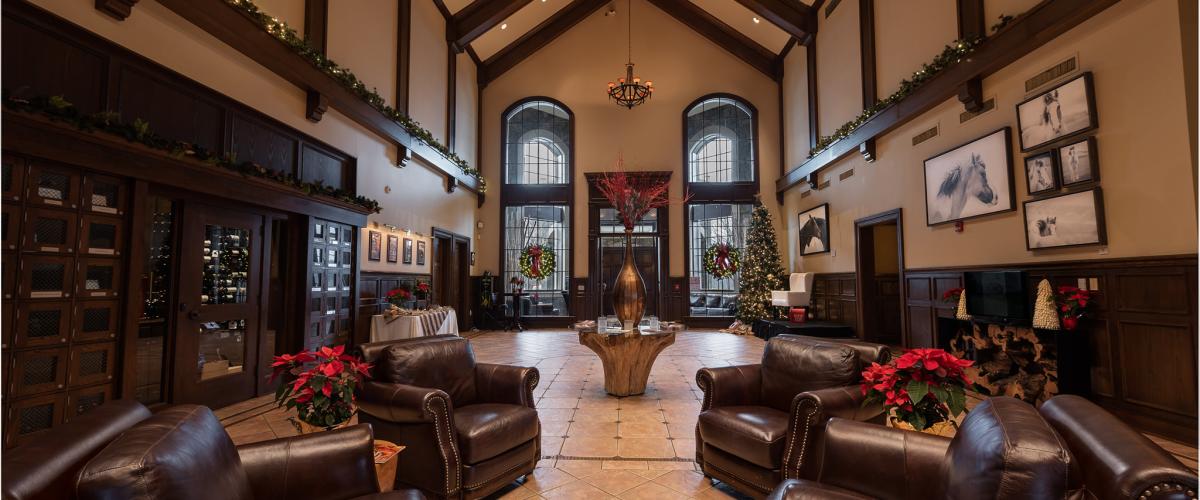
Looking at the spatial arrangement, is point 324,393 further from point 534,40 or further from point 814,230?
point 534,40

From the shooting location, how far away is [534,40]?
10.9 m

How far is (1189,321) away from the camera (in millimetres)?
3262

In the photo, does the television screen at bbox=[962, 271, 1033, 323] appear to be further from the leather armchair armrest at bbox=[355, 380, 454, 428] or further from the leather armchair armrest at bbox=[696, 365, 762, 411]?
the leather armchair armrest at bbox=[355, 380, 454, 428]

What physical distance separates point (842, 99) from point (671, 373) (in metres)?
5.45

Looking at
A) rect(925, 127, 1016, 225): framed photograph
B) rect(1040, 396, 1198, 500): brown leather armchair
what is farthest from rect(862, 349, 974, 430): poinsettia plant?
rect(925, 127, 1016, 225): framed photograph

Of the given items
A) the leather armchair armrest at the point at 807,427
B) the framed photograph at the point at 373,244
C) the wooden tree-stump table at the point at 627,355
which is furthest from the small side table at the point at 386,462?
the framed photograph at the point at 373,244

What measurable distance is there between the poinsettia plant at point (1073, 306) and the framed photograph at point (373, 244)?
6954 millimetres

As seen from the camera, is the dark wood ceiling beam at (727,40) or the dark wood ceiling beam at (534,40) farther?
the dark wood ceiling beam at (534,40)

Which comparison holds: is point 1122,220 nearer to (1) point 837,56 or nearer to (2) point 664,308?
(1) point 837,56

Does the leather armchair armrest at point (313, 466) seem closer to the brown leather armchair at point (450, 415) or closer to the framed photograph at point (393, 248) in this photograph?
the brown leather armchair at point (450, 415)

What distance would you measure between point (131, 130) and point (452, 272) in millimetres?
6123

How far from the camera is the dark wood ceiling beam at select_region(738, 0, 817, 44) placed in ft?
29.0

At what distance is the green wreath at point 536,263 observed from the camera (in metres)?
10.5

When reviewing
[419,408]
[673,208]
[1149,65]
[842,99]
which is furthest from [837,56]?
[419,408]
